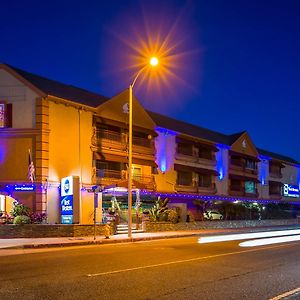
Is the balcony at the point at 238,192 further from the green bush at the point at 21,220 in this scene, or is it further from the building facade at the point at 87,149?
the green bush at the point at 21,220

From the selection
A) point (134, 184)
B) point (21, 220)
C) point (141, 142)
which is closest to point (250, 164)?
point (141, 142)

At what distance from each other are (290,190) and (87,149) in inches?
1627

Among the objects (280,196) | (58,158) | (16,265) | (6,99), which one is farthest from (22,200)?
(280,196)

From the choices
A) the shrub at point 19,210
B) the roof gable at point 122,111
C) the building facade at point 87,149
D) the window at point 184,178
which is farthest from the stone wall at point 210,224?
the roof gable at point 122,111

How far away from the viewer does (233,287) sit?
1009 cm

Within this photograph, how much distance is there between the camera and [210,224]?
131 feet

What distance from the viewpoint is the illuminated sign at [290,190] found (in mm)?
65875

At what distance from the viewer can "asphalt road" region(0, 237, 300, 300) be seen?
30.4 ft

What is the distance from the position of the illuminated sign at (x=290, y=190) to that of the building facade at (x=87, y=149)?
56.5 ft

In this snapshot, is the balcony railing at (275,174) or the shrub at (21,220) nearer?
the shrub at (21,220)

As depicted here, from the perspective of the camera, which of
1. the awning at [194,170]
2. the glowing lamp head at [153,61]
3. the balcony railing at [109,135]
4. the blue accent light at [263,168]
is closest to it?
the glowing lamp head at [153,61]

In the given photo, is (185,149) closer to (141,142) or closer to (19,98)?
(141,142)

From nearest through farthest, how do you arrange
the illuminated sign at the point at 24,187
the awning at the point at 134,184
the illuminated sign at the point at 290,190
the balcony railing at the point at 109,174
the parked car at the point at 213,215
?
the illuminated sign at the point at 24,187 < the awning at the point at 134,184 < the balcony railing at the point at 109,174 < the parked car at the point at 213,215 < the illuminated sign at the point at 290,190

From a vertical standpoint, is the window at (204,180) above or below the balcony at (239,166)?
below
